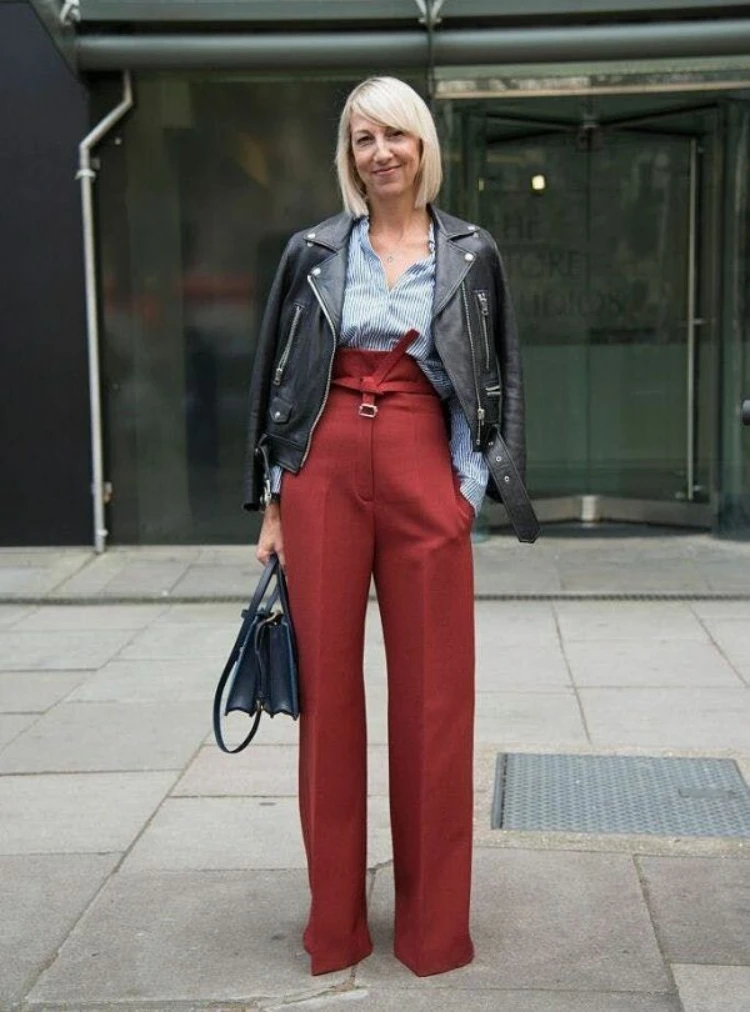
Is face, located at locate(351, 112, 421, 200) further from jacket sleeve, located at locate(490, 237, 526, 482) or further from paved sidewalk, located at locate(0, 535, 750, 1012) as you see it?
paved sidewalk, located at locate(0, 535, 750, 1012)

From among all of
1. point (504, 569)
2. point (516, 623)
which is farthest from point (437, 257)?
point (504, 569)

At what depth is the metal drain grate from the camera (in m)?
4.37

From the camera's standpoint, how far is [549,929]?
141 inches

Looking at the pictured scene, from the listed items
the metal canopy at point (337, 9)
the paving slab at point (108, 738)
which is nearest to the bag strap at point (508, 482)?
the paving slab at point (108, 738)

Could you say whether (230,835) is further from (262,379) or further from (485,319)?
(485,319)

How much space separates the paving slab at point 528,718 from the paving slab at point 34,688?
1944 mm

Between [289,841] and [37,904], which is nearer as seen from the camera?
[37,904]

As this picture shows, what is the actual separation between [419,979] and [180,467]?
23.6 feet

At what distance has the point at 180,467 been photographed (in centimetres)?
1017

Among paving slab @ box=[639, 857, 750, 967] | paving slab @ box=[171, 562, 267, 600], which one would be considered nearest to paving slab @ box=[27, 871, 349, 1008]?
paving slab @ box=[639, 857, 750, 967]

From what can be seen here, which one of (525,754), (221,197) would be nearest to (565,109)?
(221,197)

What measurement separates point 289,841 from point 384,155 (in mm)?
2191

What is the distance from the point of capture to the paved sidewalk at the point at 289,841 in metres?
3.30

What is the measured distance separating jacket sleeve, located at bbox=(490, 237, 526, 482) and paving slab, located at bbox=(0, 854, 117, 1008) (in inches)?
68.9
